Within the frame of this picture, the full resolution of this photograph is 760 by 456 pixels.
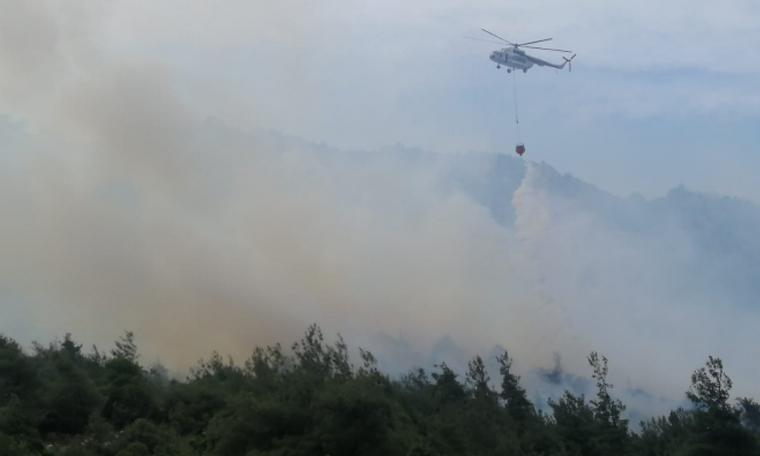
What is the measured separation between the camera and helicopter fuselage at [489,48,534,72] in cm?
8569

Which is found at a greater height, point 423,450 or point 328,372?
point 328,372

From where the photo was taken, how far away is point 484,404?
2313 inches

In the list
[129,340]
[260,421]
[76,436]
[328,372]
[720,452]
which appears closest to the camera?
[260,421]

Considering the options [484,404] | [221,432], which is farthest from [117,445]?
[484,404]

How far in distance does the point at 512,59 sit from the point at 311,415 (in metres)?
61.5

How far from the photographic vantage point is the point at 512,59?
86.5m

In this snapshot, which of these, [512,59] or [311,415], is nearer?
[311,415]

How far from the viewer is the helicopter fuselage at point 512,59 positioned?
85688mm

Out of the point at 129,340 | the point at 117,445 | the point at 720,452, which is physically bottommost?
the point at 117,445

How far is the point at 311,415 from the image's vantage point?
107ft

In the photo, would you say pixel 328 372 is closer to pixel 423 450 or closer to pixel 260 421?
pixel 423 450

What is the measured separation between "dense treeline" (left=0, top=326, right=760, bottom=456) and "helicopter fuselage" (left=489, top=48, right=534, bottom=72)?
31.4 m

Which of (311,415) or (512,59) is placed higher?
(512,59)

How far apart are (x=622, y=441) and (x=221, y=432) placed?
1180 inches
